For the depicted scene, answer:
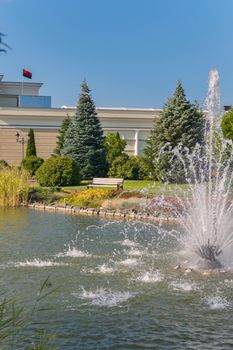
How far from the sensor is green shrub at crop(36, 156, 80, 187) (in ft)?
89.6

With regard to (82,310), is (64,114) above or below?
above

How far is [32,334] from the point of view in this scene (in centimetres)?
624

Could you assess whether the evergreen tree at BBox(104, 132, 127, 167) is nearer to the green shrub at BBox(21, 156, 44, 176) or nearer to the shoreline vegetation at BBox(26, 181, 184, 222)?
the green shrub at BBox(21, 156, 44, 176)

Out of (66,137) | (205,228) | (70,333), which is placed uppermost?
(66,137)

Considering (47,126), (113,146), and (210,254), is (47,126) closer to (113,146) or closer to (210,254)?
(113,146)

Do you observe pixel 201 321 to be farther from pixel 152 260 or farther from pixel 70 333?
pixel 152 260

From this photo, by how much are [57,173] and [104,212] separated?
9.02 metres

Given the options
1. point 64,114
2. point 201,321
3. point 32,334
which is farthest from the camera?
point 64,114

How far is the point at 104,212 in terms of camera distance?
18.8 meters

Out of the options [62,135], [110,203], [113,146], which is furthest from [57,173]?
[62,135]

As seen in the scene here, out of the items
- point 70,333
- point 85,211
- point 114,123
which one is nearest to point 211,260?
point 70,333

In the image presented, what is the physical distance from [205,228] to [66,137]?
85.8ft

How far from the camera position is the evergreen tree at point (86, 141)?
109 ft

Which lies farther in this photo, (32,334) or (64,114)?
(64,114)
